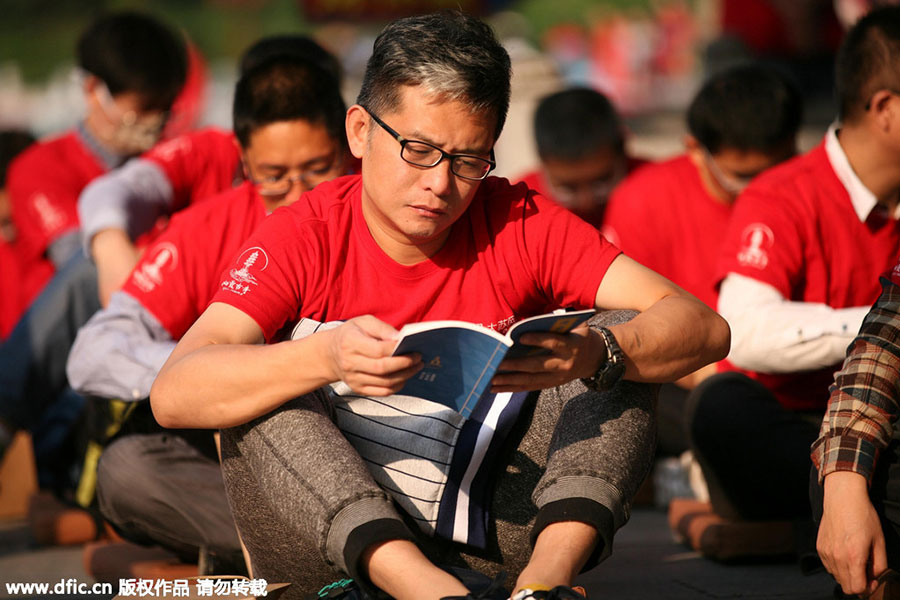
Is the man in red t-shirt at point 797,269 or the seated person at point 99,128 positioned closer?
the man in red t-shirt at point 797,269

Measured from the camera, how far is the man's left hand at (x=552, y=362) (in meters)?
2.14

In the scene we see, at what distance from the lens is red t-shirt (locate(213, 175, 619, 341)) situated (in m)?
2.54

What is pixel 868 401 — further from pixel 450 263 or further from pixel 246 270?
pixel 246 270

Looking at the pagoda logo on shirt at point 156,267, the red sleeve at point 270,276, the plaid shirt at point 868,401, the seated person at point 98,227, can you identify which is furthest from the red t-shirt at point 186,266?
the plaid shirt at point 868,401

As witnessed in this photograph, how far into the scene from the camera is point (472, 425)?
253cm

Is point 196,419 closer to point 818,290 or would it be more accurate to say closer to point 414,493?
point 414,493

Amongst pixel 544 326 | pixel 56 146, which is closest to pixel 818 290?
pixel 544 326

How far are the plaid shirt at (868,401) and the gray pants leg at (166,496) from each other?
5.17ft

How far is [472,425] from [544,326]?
0.49 m

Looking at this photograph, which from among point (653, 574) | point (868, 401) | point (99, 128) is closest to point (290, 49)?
point (99, 128)

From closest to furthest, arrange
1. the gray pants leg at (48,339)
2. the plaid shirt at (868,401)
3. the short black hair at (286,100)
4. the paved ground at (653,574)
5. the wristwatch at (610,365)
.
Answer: the wristwatch at (610,365)
the plaid shirt at (868,401)
the paved ground at (653,574)
the short black hair at (286,100)
the gray pants leg at (48,339)

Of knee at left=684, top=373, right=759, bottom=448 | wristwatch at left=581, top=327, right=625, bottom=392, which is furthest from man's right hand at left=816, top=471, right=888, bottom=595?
knee at left=684, top=373, right=759, bottom=448

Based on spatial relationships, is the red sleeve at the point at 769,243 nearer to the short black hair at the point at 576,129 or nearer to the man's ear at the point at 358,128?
the man's ear at the point at 358,128

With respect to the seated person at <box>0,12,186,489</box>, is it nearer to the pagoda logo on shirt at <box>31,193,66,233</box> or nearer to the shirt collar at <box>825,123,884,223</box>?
the pagoda logo on shirt at <box>31,193,66,233</box>
